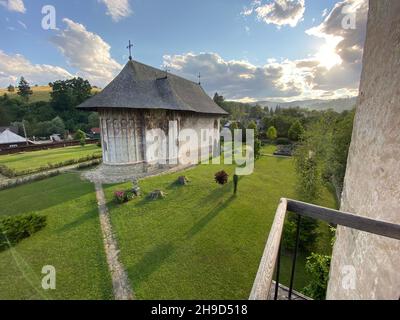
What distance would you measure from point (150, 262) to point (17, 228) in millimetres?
4894

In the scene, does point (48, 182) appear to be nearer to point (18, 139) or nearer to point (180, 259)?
point (180, 259)

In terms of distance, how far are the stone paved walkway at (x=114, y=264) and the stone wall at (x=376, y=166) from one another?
4.29 metres

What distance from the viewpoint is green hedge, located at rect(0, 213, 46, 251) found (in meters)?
6.16

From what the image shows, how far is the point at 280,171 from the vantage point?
15.1 m

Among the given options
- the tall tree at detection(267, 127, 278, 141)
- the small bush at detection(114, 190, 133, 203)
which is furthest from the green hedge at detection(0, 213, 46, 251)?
the tall tree at detection(267, 127, 278, 141)

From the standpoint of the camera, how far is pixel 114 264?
5.35m

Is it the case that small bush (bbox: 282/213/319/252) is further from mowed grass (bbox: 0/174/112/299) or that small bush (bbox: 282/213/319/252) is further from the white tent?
the white tent

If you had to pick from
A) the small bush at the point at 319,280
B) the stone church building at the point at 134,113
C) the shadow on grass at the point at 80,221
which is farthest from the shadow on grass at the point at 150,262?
the stone church building at the point at 134,113

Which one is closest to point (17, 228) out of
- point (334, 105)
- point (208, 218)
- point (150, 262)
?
point (150, 262)

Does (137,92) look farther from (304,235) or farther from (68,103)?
(68,103)

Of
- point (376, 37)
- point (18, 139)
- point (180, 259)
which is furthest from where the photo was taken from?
point (18, 139)

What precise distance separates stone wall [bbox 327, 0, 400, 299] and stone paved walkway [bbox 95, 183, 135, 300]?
4.29 meters

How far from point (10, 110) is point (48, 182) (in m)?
46.1
